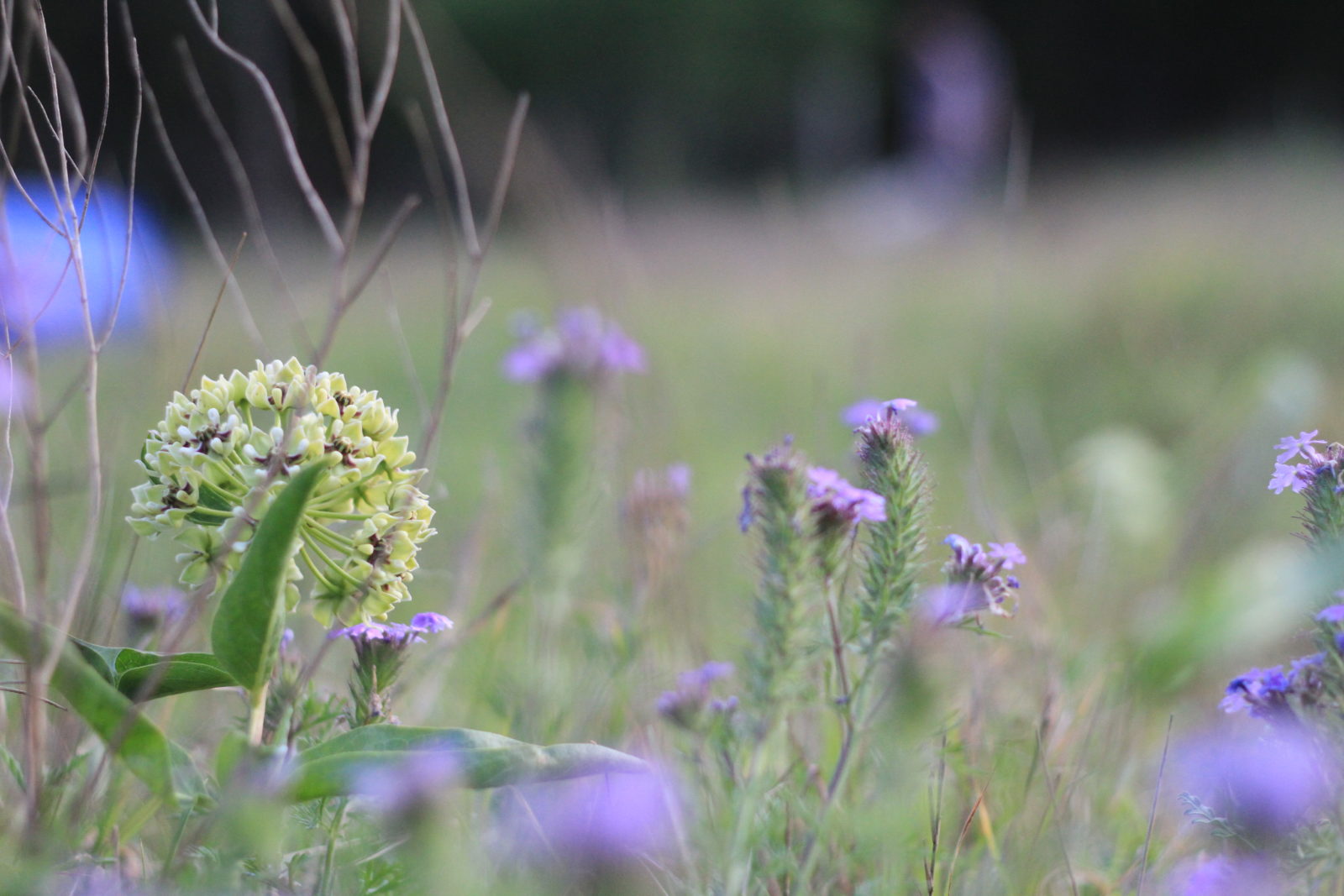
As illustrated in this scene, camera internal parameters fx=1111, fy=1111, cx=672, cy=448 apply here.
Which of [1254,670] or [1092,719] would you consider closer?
[1254,670]

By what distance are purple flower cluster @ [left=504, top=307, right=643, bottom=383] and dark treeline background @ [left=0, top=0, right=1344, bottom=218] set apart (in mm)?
7182

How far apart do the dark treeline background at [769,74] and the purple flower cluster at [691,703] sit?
7.98 metres

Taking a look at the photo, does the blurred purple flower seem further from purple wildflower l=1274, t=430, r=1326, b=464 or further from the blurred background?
purple wildflower l=1274, t=430, r=1326, b=464

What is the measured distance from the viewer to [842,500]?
0.68 metres

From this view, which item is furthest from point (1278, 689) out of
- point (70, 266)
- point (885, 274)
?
point (885, 274)

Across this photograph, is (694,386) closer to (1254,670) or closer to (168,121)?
(1254,670)

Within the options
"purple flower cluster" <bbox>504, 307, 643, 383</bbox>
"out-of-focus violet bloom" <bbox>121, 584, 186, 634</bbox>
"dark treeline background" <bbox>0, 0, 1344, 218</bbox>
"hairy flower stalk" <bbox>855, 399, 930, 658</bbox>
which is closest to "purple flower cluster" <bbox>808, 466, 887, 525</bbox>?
"hairy flower stalk" <bbox>855, 399, 930, 658</bbox>

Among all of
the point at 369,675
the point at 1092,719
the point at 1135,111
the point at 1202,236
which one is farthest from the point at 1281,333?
the point at 1135,111

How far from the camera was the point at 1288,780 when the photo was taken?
23.5 inches

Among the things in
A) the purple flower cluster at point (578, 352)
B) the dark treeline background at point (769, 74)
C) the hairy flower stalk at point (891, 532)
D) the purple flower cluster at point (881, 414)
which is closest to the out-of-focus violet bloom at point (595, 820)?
the hairy flower stalk at point (891, 532)

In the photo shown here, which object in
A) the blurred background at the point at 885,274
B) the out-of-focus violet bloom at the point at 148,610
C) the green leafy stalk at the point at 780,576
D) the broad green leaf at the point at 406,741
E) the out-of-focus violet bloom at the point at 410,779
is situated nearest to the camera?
the out-of-focus violet bloom at the point at 410,779

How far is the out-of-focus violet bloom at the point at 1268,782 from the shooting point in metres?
0.60

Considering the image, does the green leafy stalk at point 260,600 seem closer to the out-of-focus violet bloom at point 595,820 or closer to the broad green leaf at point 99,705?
the broad green leaf at point 99,705

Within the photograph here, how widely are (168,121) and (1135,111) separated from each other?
9035 mm
